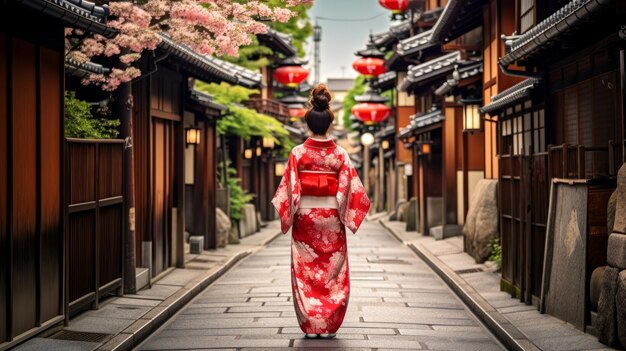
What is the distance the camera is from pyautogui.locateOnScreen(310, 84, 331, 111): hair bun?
10.9 meters

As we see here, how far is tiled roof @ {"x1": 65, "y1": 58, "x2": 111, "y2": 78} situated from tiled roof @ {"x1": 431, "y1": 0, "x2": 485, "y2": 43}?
10.3 m

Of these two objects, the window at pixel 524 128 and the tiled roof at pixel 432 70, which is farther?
the tiled roof at pixel 432 70

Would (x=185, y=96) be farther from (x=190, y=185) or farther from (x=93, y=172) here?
(x=93, y=172)

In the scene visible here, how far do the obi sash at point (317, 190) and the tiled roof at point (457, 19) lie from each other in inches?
445

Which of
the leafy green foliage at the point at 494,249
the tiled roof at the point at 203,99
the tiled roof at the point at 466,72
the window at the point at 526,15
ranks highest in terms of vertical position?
the window at the point at 526,15

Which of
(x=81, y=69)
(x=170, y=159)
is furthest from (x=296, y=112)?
(x=81, y=69)

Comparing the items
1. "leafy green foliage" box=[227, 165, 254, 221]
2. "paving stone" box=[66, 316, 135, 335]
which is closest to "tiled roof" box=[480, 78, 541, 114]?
"paving stone" box=[66, 316, 135, 335]

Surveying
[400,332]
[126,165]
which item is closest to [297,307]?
[400,332]

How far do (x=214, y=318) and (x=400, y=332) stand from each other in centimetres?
288

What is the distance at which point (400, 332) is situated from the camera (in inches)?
440

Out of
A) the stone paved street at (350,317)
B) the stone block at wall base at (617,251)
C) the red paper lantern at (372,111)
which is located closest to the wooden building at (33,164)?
the stone paved street at (350,317)

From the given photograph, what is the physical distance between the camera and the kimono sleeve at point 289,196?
1078 cm

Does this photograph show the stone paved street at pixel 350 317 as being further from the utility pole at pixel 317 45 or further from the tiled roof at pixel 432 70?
the utility pole at pixel 317 45

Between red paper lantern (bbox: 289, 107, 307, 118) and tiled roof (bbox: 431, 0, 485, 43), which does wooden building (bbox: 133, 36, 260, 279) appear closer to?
tiled roof (bbox: 431, 0, 485, 43)
